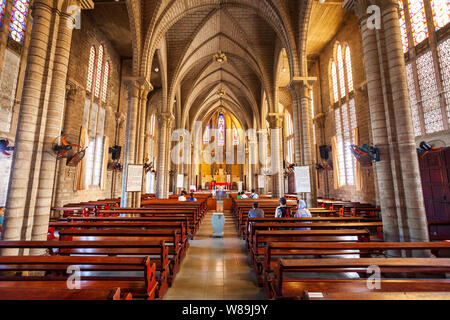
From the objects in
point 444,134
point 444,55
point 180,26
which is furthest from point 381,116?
point 180,26

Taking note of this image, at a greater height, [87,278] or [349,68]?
[349,68]

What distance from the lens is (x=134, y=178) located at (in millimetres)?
8852

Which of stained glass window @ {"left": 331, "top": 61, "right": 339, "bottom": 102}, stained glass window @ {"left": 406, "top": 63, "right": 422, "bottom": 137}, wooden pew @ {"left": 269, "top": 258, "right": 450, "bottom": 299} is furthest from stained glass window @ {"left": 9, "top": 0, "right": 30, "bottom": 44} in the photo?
stained glass window @ {"left": 331, "top": 61, "right": 339, "bottom": 102}

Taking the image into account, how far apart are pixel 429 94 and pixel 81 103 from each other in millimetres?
16596

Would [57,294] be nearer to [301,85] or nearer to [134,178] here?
[134,178]

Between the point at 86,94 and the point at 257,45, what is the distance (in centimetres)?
1202

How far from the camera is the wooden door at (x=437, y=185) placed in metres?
7.71

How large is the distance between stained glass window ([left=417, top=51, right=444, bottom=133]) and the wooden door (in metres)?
1.07

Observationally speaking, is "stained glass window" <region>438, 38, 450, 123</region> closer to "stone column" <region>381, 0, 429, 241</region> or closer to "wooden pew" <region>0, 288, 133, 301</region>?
"stone column" <region>381, 0, 429, 241</region>

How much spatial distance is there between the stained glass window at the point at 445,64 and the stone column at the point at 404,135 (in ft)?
17.3

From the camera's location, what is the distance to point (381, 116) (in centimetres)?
459

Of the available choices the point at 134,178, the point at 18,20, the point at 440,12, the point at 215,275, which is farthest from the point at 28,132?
the point at 440,12

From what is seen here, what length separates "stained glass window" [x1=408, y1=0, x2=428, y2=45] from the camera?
8.45 metres
